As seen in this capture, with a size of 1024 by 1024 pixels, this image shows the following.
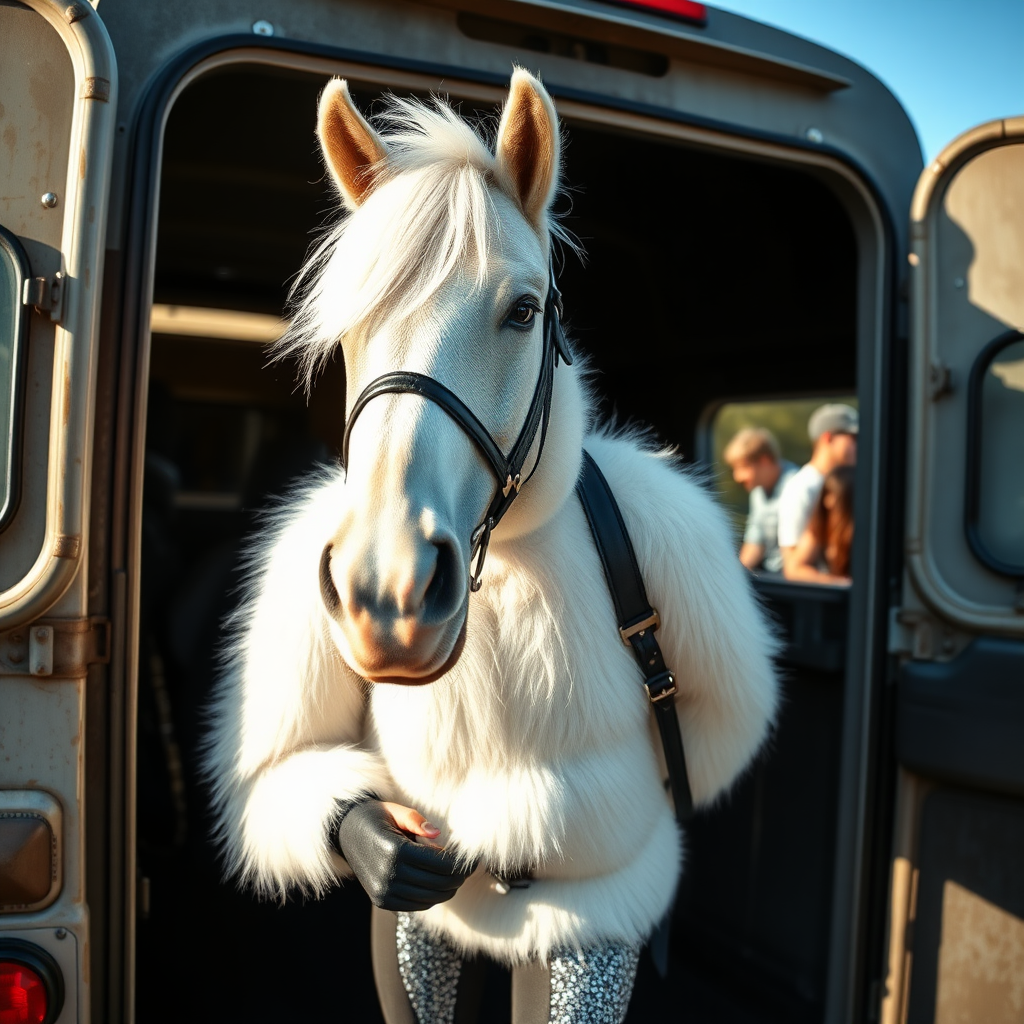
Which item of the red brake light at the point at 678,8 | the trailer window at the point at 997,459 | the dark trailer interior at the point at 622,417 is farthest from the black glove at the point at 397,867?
the red brake light at the point at 678,8

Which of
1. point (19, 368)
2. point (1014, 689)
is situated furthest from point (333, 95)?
point (1014, 689)

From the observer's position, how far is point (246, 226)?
3.69 m

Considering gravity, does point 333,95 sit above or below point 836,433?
above

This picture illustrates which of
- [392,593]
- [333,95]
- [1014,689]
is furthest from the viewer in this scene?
[1014,689]

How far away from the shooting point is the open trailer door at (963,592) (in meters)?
1.72

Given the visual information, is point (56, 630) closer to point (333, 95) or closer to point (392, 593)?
point (392, 593)

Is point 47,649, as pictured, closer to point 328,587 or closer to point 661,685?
point 328,587

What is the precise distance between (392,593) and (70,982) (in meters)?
A: 1.02

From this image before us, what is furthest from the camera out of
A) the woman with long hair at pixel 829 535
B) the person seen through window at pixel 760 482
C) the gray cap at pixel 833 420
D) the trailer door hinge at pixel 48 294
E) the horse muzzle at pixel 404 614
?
the person seen through window at pixel 760 482

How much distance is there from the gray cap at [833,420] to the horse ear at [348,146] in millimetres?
2669

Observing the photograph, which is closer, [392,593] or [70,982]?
[392,593]

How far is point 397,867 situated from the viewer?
1.22 meters

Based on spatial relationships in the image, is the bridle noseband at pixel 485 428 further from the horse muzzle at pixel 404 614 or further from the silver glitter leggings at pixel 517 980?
the silver glitter leggings at pixel 517 980

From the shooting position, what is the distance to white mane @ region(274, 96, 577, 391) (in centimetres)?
112
